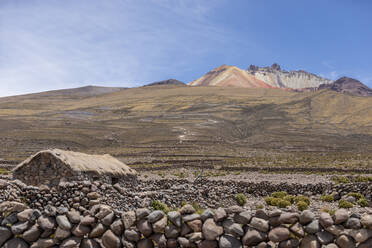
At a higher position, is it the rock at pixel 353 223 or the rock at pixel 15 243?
the rock at pixel 353 223

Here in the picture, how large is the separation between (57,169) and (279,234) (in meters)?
15.3

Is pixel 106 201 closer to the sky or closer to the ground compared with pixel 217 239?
closer to the ground

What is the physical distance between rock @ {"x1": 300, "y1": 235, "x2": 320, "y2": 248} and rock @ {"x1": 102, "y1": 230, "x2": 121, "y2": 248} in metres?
3.74

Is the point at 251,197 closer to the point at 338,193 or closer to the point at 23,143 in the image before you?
the point at 338,193

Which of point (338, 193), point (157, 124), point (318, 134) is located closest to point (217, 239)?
point (338, 193)

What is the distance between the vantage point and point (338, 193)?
22.5 m

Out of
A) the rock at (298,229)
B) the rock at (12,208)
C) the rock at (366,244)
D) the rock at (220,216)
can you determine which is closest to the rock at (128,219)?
the rock at (220,216)

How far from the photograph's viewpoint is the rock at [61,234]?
695cm

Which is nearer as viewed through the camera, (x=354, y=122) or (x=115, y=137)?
(x=115, y=137)

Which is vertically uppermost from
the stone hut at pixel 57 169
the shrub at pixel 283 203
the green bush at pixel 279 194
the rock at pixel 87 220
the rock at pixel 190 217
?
the rock at pixel 190 217

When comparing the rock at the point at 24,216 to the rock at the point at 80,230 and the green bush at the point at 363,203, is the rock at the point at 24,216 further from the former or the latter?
the green bush at the point at 363,203

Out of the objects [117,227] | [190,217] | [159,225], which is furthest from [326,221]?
[117,227]

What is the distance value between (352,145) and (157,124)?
67636 mm

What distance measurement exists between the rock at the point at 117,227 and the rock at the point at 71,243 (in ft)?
2.49
